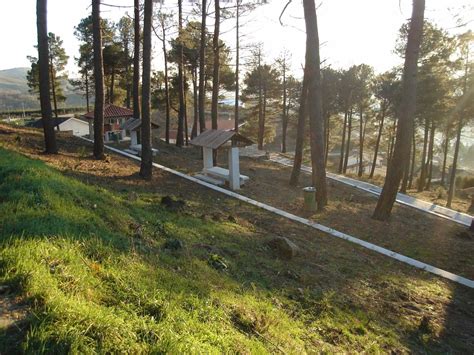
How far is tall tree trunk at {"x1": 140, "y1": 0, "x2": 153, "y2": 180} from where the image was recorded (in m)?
10.7

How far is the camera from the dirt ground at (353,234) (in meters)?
5.19

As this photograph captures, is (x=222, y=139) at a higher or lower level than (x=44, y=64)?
Answer: lower

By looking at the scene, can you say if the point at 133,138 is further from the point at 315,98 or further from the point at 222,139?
the point at 315,98

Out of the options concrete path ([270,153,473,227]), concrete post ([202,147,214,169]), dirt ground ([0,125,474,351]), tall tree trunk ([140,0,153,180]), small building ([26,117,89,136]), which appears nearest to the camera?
dirt ground ([0,125,474,351])

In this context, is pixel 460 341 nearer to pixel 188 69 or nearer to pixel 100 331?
pixel 100 331

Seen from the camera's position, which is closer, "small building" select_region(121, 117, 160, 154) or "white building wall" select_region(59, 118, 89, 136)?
"small building" select_region(121, 117, 160, 154)

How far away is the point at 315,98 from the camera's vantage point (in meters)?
10.5

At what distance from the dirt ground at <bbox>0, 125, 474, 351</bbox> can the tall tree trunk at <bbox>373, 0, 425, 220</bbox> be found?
113 centimetres

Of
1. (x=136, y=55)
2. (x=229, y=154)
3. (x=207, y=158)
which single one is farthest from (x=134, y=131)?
(x=229, y=154)

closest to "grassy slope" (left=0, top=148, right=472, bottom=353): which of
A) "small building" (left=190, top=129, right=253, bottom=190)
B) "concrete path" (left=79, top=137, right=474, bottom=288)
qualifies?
"concrete path" (left=79, top=137, right=474, bottom=288)

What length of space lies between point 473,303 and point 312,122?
20.7ft

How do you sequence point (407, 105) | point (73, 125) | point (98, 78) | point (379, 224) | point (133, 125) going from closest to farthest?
1. point (407, 105)
2. point (379, 224)
3. point (98, 78)
4. point (133, 125)
5. point (73, 125)

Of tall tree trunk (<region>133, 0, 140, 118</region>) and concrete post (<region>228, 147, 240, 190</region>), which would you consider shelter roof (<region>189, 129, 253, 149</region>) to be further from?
tall tree trunk (<region>133, 0, 140, 118</region>)

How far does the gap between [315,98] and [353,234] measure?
4156 millimetres
